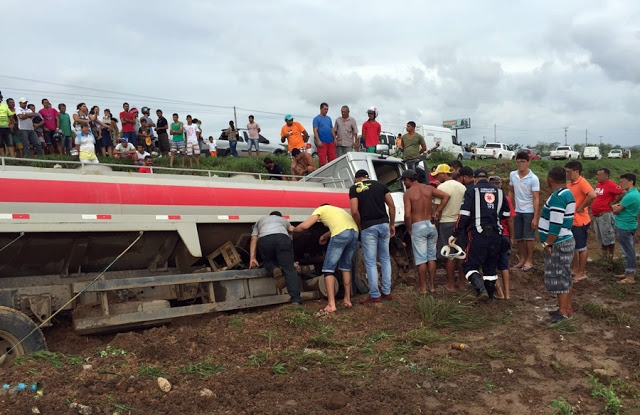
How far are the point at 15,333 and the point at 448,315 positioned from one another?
14.7 feet

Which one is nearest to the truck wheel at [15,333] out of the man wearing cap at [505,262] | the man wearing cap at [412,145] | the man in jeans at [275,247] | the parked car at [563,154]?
the man in jeans at [275,247]

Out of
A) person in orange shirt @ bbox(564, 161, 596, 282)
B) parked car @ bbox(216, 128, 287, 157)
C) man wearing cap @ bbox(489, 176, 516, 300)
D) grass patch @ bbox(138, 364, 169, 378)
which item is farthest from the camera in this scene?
parked car @ bbox(216, 128, 287, 157)

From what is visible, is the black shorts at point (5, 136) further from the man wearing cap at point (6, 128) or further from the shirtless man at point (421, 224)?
the shirtless man at point (421, 224)

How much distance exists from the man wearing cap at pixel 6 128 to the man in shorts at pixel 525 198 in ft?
35.9

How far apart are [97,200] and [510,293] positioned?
230 inches

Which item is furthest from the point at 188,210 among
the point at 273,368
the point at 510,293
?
the point at 510,293

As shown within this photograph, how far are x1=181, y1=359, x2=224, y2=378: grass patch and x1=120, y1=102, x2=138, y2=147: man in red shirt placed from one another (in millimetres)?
10428

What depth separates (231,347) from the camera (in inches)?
199

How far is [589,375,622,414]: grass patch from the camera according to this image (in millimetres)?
3773

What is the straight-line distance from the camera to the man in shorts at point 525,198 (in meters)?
7.95

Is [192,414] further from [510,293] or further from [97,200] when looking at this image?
[510,293]

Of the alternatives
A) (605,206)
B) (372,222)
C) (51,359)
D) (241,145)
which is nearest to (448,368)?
(372,222)

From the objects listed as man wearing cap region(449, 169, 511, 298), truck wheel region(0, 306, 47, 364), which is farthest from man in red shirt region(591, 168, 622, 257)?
truck wheel region(0, 306, 47, 364)

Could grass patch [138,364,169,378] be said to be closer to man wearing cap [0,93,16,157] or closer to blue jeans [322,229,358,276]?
blue jeans [322,229,358,276]
